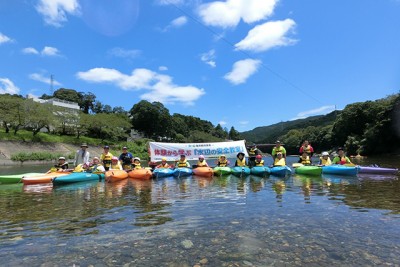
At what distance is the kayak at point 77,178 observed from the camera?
51.4 feet

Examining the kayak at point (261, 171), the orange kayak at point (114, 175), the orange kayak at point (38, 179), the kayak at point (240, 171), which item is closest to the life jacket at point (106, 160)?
the orange kayak at point (114, 175)

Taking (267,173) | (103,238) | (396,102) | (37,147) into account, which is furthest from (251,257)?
(396,102)

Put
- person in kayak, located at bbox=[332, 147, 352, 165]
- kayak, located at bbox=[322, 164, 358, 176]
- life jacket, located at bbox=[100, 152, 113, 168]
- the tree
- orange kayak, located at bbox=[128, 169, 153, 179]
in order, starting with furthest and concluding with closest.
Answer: the tree < person in kayak, located at bbox=[332, 147, 352, 165] < life jacket, located at bbox=[100, 152, 113, 168] < kayak, located at bbox=[322, 164, 358, 176] < orange kayak, located at bbox=[128, 169, 153, 179]

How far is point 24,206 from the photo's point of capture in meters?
10.3

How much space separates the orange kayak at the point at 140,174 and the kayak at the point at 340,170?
35.5ft

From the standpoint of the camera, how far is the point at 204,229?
23.7 feet

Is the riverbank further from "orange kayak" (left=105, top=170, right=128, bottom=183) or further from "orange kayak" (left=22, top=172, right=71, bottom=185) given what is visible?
"orange kayak" (left=105, top=170, right=128, bottom=183)

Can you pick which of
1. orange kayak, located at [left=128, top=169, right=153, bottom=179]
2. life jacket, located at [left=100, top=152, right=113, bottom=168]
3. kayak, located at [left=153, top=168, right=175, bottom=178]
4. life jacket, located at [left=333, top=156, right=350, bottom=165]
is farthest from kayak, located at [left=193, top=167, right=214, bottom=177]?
life jacket, located at [left=333, top=156, right=350, bottom=165]

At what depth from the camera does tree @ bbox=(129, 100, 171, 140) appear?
340ft

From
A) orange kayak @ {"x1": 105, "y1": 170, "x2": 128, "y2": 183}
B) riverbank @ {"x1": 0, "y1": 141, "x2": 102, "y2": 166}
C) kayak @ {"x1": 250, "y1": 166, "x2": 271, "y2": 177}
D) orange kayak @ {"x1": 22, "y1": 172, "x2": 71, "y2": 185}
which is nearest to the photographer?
orange kayak @ {"x1": 22, "y1": 172, "x2": 71, "y2": 185}

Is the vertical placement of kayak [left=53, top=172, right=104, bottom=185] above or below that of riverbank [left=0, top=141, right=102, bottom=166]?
below

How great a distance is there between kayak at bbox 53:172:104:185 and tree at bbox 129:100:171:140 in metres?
86.8

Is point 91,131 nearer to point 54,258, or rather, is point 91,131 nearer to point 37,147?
point 37,147

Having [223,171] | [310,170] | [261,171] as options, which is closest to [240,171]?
[223,171]
